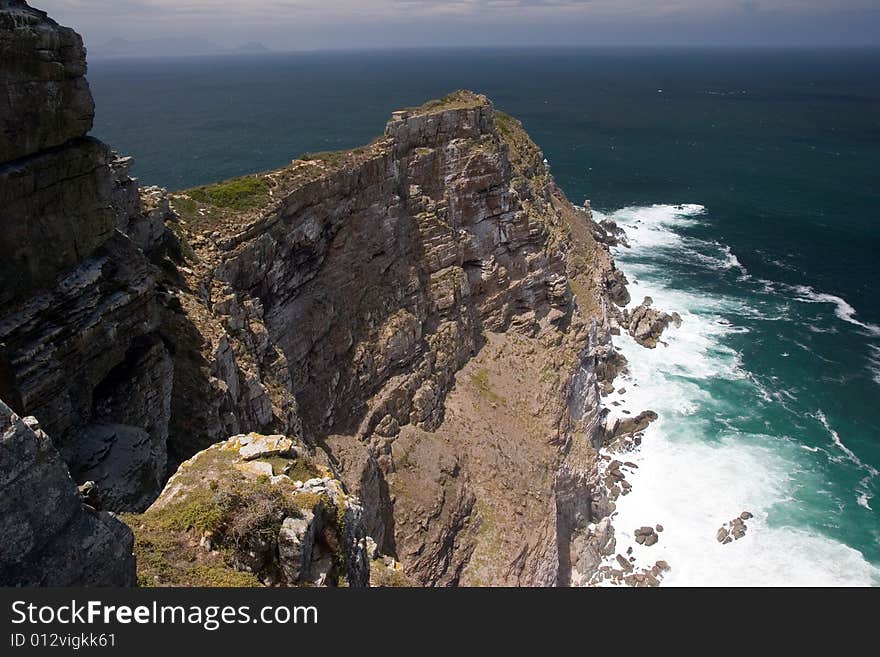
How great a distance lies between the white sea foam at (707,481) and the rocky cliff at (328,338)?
4.68 meters

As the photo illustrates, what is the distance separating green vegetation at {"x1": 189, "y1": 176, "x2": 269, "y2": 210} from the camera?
38.6m

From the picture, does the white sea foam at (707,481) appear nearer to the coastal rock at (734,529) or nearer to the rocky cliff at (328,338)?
the coastal rock at (734,529)

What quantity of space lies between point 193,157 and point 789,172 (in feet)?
519

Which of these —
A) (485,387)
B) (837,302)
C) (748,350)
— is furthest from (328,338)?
(837,302)

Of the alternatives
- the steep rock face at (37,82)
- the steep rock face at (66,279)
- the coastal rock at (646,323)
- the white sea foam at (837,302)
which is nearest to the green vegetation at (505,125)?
the coastal rock at (646,323)

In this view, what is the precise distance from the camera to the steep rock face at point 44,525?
1115cm

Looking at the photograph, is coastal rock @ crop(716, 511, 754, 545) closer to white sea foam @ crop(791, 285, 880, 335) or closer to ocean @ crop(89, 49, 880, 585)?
ocean @ crop(89, 49, 880, 585)

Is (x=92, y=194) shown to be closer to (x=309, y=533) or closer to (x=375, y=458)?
(x=309, y=533)

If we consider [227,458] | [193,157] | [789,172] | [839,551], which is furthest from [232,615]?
[789,172]

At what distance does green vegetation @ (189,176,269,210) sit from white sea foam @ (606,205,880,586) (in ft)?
141

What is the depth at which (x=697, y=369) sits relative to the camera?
7619cm

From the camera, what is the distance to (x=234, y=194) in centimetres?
3950

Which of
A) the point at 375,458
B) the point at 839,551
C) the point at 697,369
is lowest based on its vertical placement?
the point at 839,551

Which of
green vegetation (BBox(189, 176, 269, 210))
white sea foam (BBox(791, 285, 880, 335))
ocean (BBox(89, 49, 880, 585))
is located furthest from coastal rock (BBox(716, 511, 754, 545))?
green vegetation (BBox(189, 176, 269, 210))
